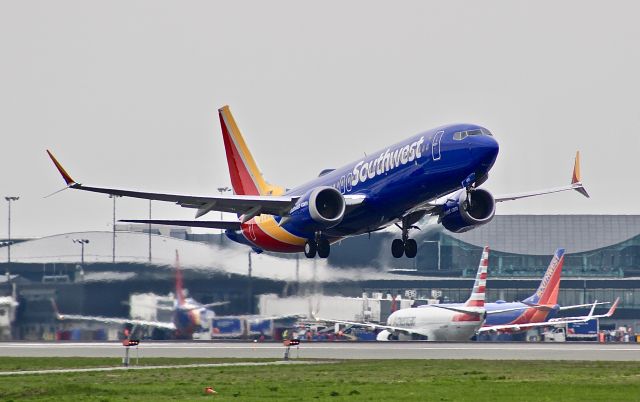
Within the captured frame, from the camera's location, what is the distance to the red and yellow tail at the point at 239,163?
69.1 m

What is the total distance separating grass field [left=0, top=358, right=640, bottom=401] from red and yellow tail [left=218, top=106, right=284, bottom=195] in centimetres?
1357

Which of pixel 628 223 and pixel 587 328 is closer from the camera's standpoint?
pixel 587 328

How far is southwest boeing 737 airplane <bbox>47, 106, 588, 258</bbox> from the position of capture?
51.6 metres

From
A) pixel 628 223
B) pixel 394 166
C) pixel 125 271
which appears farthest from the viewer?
pixel 628 223

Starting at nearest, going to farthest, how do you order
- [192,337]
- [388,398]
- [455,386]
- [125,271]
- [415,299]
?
[388,398]
[455,386]
[125,271]
[192,337]
[415,299]

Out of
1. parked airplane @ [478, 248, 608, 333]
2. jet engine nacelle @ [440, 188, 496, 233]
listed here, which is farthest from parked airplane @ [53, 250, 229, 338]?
jet engine nacelle @ [440, 188, 496, 233]

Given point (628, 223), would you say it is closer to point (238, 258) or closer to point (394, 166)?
point (238, 258)

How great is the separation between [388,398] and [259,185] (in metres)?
31.5

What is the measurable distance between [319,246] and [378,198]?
5.87 meters

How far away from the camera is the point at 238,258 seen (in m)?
79.0

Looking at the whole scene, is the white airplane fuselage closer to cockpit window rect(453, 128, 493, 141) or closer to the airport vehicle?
the airport vehicle

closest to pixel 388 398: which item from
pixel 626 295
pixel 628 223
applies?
pixel 626 295

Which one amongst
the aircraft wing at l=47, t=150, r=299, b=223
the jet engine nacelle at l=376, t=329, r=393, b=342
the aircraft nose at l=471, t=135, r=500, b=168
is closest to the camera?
Answer: the aircraft nose at l=471, t=135, r=500, b=168

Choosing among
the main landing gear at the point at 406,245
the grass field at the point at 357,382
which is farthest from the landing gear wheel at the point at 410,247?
the grass field at the point at 357,382
